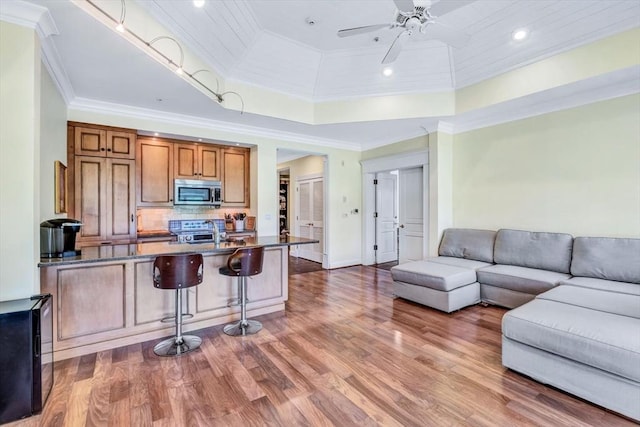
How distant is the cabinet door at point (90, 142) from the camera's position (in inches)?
149

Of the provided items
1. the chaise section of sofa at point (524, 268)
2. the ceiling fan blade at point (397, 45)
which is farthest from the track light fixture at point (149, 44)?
the chaise section of sofa at point (524, 268)

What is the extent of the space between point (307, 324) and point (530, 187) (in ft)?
11.7

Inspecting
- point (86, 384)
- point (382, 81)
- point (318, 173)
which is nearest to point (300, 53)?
point (382, 81)

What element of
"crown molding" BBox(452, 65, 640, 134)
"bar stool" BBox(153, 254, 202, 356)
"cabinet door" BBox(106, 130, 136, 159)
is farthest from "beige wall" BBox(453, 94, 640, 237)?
"cabinet door" BBox(106, 130, 136, 159)

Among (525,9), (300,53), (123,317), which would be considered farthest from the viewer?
(300,53)

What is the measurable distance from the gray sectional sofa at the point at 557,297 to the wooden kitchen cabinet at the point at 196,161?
343 cm

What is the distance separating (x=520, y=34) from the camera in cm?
332

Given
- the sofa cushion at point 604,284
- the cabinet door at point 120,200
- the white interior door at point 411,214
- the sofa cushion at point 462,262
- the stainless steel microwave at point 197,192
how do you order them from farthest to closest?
the white interior door at point 411,214 < the stainless steel microwave at point 197,192 < the sofa cushion at point 462,262 < the cabinet door at point 120,200 < the sofa cushion at point 604,284

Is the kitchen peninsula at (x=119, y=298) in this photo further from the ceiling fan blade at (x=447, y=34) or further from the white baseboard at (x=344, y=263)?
the white baseboard at (x=344, y=263)

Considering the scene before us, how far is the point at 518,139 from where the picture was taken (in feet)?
14.0

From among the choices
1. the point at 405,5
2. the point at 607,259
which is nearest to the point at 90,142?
the point at 405,5

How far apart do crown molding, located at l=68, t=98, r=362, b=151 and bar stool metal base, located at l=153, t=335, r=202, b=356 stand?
3067 millimetres

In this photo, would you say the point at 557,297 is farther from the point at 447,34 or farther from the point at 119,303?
the point at 119,303

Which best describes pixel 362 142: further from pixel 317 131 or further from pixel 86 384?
pixel 86 384
